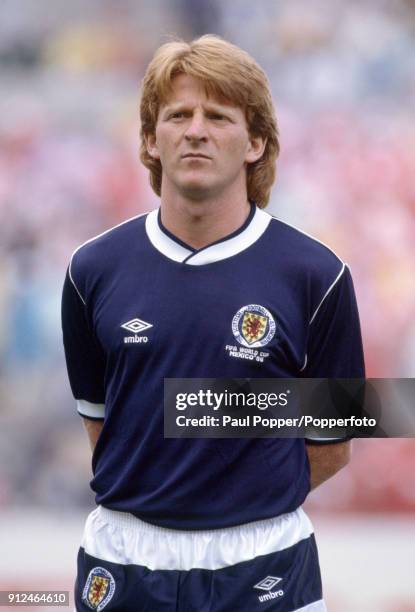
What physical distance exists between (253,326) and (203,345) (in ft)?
0.32

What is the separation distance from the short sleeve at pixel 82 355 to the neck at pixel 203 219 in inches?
10.2

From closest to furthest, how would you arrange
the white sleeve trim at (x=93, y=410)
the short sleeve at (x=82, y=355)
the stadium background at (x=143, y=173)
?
1. the short sleeve at (x=82, y=355)
2. the white sleeve trim at (x=93, y=410)
3. the stadium background at (x=143, y=173)

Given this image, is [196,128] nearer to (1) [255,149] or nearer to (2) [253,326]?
(1) [255,149]

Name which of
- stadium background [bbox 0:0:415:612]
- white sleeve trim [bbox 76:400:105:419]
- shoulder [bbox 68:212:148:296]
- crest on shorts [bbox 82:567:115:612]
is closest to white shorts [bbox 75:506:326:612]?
crest on shorts [bbox 82:567:115:612]

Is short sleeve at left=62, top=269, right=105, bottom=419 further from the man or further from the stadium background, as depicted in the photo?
the stadium background

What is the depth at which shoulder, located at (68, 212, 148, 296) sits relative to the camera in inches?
89.5

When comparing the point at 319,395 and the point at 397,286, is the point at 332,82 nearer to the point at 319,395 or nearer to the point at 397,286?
the point at 397,286

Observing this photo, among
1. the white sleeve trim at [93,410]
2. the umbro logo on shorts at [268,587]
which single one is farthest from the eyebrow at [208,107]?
the umbro logo on shorts at [268,587]

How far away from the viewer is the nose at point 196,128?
2121 millimetres

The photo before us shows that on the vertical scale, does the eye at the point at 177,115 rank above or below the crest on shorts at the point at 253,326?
above

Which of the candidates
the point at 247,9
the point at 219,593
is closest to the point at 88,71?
the point at 247,9

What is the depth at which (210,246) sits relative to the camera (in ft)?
7.27

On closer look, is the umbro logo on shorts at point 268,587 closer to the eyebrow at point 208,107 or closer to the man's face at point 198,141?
the man's face at point 198,141

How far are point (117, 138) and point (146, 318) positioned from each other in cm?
256
